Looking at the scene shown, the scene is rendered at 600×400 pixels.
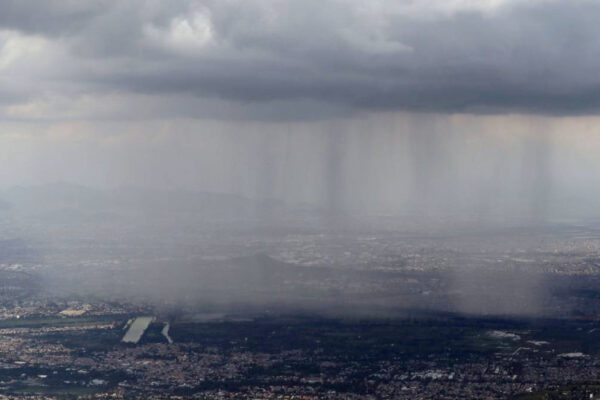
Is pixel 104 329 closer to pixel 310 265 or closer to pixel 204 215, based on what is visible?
pixel 310 265

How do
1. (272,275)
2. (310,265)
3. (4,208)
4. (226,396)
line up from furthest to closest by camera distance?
(4,208), (310,265), (272,275), (226,396)

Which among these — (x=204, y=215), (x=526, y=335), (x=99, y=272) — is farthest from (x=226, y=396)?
(x=204, y=215)

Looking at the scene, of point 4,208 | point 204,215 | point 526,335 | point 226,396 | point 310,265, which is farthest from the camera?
point 4,208

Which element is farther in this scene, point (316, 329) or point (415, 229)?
point (415, 229)

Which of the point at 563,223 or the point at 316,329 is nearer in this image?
the point at 316,329

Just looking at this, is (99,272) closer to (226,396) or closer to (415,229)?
(226,396)

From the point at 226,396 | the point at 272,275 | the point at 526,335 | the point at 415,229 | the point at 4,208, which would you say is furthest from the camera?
the point at 4,208

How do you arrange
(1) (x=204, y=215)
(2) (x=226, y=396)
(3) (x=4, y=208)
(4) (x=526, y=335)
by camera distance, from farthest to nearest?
(3) (x=4, y=208), (1) (x=204, y=215), (4) (x=526, y=335), (2) (x=226, y=396)

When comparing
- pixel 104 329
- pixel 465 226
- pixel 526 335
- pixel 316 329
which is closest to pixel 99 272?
pixel 104 329
